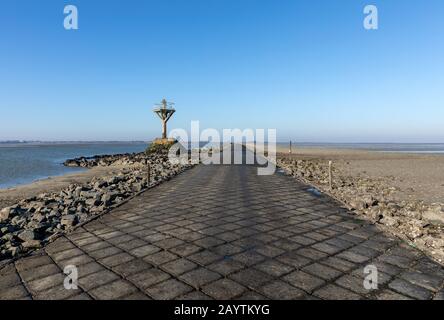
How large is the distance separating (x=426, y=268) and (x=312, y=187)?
23.0 feet

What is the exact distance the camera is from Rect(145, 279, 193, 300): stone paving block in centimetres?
317

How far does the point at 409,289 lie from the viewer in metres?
3.31

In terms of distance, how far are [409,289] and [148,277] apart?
9.71 ft

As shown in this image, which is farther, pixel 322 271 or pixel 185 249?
pixel 185 249

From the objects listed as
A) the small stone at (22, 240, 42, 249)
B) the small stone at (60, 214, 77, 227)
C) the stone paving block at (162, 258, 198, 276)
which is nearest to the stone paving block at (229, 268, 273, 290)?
the stone paving block at (162, 258, 198, 276)

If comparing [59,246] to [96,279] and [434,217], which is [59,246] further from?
[434,217]

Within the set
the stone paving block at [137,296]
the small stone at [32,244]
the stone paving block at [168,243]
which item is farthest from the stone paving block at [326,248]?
the small stone at [32,244]

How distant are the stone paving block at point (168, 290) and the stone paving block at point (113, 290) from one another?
0.22 metres

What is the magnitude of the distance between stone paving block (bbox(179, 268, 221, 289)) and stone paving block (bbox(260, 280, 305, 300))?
2.04ft

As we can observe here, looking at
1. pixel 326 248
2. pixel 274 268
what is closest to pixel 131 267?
pixel 274 268

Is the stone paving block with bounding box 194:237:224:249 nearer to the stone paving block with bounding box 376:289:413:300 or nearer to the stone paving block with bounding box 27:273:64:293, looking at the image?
the stone paving block with bounding box 27:273:64:293
